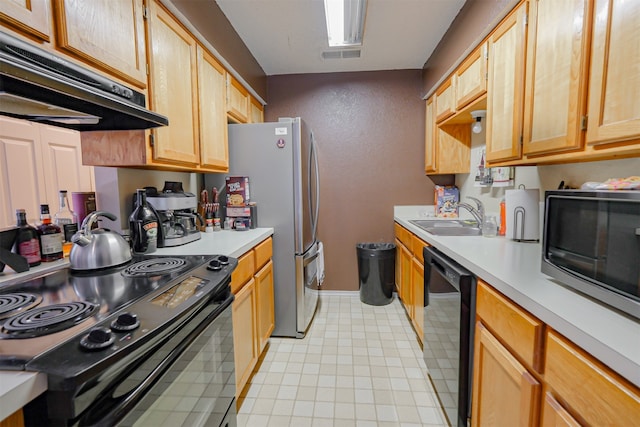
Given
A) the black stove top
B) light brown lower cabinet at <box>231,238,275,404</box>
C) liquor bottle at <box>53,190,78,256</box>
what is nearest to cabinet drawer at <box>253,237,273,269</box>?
light brown lower cabinet at <box>231,238,275,404</box>

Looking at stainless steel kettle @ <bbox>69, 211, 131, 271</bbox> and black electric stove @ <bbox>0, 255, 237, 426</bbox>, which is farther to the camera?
stainless steel kettle @ <bbox>69, 211, 131, 271</bbox>

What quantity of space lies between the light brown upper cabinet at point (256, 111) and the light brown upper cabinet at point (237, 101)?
0.14 m

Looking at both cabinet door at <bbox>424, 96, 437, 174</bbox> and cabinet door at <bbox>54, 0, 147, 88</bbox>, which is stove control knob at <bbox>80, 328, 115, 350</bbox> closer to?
cabinet door at <bbox>54, 0, 147, 88</bbox>

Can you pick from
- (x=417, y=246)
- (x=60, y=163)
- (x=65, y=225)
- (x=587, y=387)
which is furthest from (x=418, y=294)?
(x=60, y=163)

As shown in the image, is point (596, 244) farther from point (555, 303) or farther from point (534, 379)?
Answer: point (534, 379)

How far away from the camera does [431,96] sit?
2900 millimetres

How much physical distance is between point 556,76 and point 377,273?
2121 millimetres

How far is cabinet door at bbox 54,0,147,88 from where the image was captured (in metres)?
0.98

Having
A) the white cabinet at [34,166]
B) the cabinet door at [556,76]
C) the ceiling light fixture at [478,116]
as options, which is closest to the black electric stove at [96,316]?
the white cabinet at [34,166]

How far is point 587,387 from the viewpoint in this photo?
26.5 inches

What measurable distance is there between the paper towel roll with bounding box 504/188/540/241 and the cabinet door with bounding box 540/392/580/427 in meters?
1.07

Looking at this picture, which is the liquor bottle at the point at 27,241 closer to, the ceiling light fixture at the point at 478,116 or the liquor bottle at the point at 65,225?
the liquor bottle at the point at 65,225

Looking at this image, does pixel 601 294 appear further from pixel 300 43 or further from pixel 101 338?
pixel 300 43

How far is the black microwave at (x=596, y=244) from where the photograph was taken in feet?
2.40
